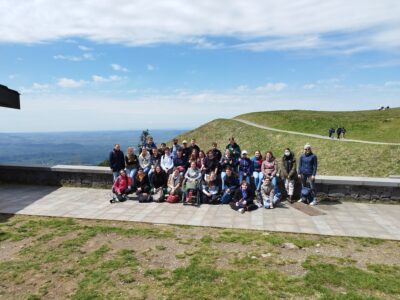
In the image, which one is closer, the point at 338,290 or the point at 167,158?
the point at 338,290

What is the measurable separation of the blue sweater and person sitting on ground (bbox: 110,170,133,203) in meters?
5.94

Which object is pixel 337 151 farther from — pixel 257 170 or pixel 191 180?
pixel 191 180

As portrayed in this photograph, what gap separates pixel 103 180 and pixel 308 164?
25.7ft

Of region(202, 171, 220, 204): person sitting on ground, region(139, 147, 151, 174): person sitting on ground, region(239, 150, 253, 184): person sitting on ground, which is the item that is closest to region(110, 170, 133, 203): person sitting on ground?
region(139, 147, 151, 174): person sitting on ground

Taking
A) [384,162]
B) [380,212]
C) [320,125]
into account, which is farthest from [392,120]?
[380,212]

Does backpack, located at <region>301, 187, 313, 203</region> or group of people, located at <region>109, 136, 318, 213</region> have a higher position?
group of people, located at <region>109, 136, 318, 213</region>

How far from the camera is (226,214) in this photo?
31.7 ft

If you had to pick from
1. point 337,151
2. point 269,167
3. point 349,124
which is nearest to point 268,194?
point 269,167

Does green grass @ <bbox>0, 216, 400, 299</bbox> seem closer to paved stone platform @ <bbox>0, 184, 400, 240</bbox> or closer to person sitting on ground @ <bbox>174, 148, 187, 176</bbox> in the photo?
paved stone platform @ <bbox>0, 184, 400, 240</bbox>

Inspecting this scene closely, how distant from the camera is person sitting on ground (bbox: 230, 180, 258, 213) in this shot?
10008mm

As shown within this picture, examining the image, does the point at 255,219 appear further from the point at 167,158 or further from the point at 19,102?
the point at 19,102

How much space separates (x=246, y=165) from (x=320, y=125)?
41963mm

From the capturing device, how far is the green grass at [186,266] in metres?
5.34

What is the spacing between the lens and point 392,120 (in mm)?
45469
